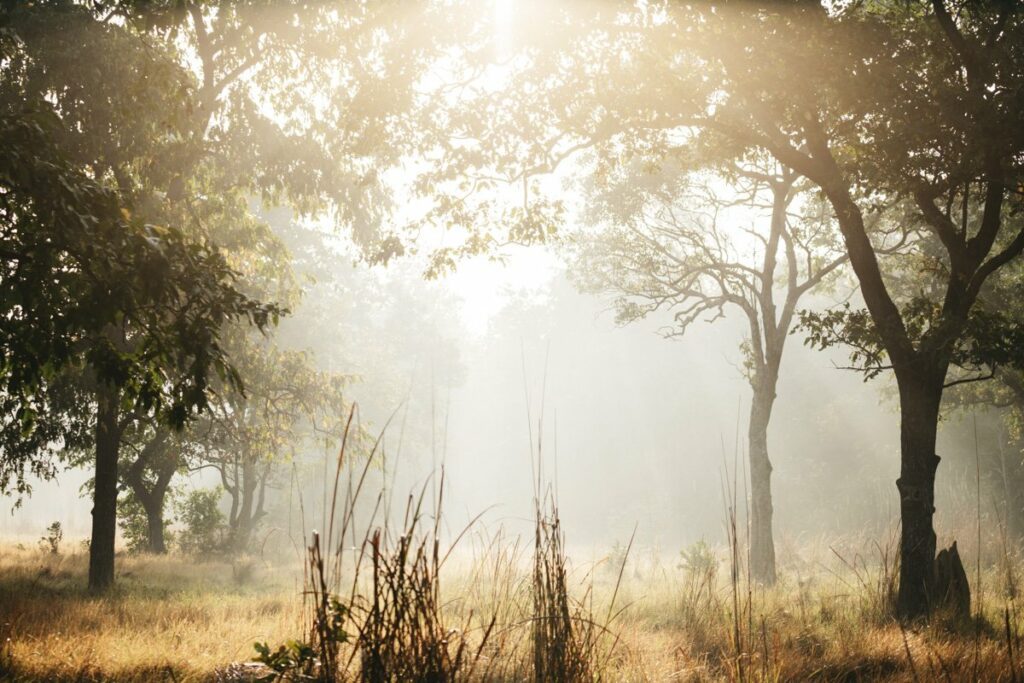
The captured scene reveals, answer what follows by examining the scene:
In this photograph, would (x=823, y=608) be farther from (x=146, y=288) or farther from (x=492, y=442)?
(x=492, y=442)

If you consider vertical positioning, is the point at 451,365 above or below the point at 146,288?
above

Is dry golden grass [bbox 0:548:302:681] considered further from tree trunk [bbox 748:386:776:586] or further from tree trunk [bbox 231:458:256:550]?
tree trunk [bbox 231:458:256:550]

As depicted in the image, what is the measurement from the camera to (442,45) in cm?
857

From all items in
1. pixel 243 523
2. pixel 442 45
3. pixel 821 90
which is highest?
pixel 442 45

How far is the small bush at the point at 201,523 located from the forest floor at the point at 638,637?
10.7m

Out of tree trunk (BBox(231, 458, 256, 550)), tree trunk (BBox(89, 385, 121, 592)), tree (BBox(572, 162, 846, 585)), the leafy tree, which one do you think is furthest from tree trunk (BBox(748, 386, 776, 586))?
tree trunk (BBox(231, 458, 256, 550))

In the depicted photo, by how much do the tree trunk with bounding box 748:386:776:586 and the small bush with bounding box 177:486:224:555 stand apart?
49.9ft

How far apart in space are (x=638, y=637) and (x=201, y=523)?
19.0 m

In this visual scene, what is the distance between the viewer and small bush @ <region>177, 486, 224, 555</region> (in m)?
20.5

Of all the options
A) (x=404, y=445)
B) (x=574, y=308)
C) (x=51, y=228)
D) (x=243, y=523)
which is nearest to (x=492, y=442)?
(x=574, y=308)

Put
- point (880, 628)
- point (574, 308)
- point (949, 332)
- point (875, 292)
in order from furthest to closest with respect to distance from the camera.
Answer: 1. point (574, 308)
2. point (875, 292)
3. point (949, 332)
4. point (880, 628)

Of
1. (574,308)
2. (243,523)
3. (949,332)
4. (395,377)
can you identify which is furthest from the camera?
(574,308)

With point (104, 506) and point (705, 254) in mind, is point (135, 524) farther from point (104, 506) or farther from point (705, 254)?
point (705, 254)

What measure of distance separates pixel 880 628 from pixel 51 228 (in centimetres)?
755
